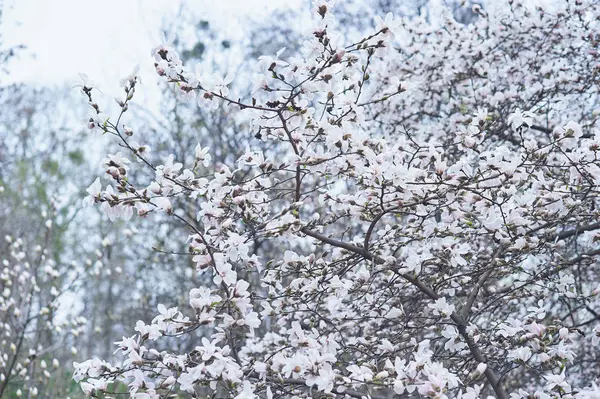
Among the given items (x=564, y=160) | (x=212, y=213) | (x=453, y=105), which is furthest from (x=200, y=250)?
(x=453, y=105)

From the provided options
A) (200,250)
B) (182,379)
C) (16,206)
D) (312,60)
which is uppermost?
(16,206)

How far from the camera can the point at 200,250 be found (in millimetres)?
2031

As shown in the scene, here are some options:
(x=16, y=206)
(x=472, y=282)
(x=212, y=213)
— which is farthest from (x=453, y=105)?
(x=16, y=206)

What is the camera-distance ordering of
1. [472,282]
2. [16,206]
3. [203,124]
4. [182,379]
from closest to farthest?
[182,379] < [472,282] < [203,124] < [16,206]

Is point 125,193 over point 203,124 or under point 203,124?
under

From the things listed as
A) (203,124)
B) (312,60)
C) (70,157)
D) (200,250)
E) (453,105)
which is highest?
(70,157)

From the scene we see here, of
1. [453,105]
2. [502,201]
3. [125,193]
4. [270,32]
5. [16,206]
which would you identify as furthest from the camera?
[16,206]

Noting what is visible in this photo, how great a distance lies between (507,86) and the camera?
4258mm

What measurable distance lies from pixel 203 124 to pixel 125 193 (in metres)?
4.85

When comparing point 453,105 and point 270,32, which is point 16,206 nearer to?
point 270,32

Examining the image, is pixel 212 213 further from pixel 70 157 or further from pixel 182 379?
pixel 70 157

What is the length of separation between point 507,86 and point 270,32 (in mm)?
4843

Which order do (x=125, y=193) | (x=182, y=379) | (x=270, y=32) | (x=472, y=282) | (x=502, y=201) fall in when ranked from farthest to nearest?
(x=270, y=32) → (x=472, y=282) → (x=502, y=201) → (x=125, y=193) → (x=182, y=379)

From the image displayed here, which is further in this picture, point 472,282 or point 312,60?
point 472,282
